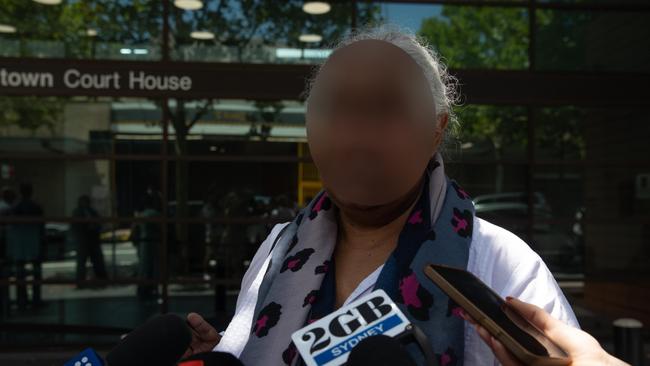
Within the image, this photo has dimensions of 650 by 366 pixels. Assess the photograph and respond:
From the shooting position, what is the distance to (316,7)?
750 centimetres

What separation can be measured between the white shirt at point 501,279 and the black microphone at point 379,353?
31cm

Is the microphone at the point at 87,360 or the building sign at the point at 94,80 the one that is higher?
the building sign at the point at 94,80

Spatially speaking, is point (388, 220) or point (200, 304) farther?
point (200, 304)

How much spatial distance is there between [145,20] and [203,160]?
1.80m

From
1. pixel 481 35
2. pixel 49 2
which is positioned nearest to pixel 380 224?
pixel 481 35

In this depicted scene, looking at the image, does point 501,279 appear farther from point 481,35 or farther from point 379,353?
point 481,35

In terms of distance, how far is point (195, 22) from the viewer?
7.38 metres

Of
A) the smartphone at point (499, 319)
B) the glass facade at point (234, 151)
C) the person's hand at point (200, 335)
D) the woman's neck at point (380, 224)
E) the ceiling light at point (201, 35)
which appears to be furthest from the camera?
the ceiling light at point (201, 35)

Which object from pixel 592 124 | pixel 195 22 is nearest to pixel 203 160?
pixel 195 22

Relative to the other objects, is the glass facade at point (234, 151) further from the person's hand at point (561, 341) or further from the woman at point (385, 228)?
the person's hand at point (561, 341)

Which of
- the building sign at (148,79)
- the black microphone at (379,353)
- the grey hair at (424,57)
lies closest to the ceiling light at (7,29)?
the building sign at (148,79)

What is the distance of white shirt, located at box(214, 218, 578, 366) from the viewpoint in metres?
1.26

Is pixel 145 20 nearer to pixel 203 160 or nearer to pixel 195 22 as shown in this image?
pixel 195 22

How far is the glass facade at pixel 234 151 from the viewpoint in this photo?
282 inches
